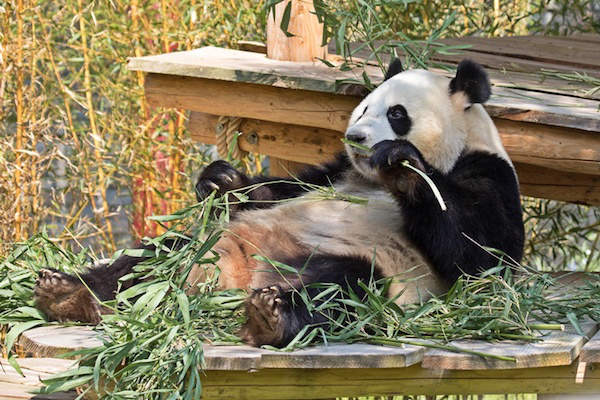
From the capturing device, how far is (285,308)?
281 cm

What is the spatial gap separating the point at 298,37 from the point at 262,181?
111 cm

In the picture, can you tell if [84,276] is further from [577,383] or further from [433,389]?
[577,383]

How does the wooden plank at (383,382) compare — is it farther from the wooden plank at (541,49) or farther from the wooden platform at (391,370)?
the wooden plank at (541,49)

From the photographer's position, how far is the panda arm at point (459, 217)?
3.21 metres

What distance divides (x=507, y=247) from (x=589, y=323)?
379 millimetres

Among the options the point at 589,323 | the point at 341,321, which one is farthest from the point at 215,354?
the point at 589,323

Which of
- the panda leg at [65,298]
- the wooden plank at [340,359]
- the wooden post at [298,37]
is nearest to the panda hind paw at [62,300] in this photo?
the panda leg at [65,298]

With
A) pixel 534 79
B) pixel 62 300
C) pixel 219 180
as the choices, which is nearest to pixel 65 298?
pixel 62 300

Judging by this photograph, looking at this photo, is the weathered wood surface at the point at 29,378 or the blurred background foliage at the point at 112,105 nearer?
the weathered wood surface at the point at 29,378

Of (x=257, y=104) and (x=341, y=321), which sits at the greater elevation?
(x=257, y=104)

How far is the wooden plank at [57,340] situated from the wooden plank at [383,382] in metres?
0.39

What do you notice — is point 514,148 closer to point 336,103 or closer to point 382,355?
point 336,103

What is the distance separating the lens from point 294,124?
466 centimetres

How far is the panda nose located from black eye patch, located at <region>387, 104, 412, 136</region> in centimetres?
19
